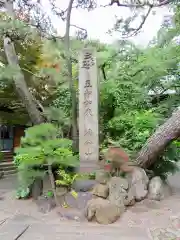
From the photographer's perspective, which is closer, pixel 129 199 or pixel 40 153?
pixel 129 199

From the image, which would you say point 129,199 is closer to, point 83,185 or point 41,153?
point 83,185

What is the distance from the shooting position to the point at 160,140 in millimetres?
7070

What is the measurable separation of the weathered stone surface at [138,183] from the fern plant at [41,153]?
4.73 feet

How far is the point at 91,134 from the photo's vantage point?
7863 mm

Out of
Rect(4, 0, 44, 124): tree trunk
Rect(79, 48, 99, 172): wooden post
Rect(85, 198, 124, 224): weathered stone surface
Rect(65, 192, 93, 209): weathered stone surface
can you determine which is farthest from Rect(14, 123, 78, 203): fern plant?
Rect(4, 0, 44, 124): tree trunk

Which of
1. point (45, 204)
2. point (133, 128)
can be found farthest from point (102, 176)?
point (133, 128)

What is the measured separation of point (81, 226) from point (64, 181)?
152 centimetres

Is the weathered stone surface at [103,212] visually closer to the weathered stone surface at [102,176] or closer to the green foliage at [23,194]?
the weathered stone surface at [102,176]

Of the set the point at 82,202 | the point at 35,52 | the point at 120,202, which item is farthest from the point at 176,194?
the point at 35,52

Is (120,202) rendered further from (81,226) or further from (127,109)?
(127,109)

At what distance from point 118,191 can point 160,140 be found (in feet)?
5.25

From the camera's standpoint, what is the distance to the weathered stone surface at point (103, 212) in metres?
5.90

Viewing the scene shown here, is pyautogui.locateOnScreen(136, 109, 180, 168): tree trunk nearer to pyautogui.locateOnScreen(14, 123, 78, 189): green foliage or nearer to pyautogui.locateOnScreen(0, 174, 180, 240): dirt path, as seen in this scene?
pyautogui.locateOnScreen(0, 174, 180, 240): dirt path

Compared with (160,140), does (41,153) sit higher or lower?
lower
